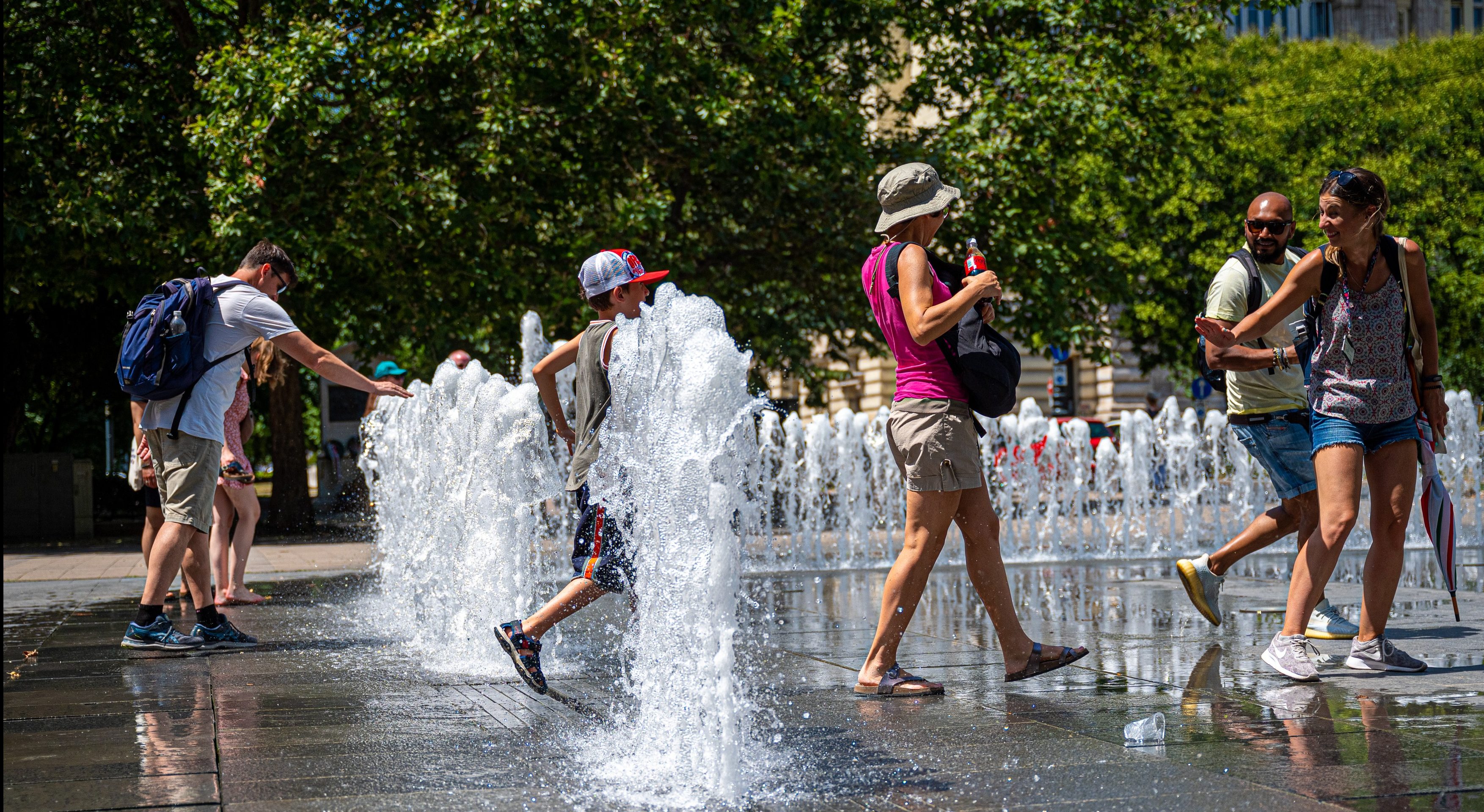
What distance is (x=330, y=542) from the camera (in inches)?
686

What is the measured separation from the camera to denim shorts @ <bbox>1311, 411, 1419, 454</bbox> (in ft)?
16.7

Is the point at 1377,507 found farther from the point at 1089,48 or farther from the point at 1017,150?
the point at 1089,48

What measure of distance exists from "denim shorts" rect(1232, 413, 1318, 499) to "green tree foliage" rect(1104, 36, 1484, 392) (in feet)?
83.7

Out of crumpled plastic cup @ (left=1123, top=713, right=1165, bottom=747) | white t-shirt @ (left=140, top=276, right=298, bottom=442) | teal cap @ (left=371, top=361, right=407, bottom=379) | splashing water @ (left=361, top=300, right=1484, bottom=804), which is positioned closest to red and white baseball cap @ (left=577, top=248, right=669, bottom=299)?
splashing water @ (left=361, top=300, right=1484, bottom=804)

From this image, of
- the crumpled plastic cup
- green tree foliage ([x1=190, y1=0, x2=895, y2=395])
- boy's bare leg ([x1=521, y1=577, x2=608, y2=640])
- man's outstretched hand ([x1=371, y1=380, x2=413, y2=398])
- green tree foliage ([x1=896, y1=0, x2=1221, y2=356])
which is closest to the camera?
the crumpled plastic cup

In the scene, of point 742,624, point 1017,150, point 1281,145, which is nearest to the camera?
point 742,624

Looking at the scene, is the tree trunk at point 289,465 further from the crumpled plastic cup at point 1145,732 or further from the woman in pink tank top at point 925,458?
the crumpled plastic cup at point 1145,732

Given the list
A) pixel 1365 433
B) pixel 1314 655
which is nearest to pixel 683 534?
pixel 1314 655

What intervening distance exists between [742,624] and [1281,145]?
97.6ft

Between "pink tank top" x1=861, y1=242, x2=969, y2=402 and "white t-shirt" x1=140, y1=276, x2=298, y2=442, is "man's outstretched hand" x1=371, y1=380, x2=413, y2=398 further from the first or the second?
"pink tank top" x1=861, y1=242, x2=969, y2=402

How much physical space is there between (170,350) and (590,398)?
227cm

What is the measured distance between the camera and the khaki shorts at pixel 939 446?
484cm

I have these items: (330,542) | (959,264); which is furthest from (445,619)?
(959,264)

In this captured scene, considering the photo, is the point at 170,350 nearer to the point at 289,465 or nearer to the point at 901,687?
the point at 901,687
